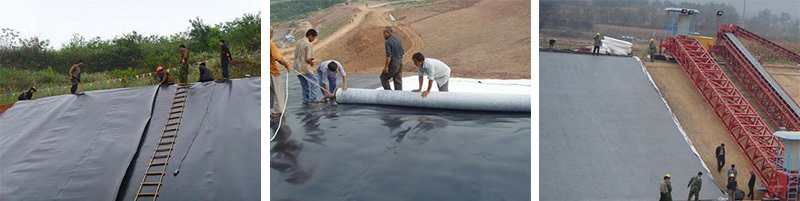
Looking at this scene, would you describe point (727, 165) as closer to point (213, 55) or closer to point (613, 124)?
point (613, 124)

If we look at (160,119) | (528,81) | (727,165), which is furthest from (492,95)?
(727,165)

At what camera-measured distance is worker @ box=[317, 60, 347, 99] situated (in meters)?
3.84

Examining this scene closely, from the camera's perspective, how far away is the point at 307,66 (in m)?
3.78

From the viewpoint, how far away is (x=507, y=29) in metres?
4.89

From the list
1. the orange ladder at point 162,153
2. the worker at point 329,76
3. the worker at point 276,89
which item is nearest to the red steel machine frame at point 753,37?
the worker at point 329,76

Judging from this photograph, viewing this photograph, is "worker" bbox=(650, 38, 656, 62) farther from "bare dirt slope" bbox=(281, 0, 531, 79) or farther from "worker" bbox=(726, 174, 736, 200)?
"bare dirt slope" bbox=(281, 0, 531, 79)

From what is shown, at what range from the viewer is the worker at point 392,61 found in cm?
378

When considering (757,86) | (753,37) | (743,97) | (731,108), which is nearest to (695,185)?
(731,108)

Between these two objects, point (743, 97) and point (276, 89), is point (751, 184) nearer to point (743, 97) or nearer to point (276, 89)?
point (743, 97)

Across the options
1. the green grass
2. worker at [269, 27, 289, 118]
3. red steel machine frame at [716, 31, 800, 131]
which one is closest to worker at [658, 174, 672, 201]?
red steel machine frame at [716, 31, 800, 131]

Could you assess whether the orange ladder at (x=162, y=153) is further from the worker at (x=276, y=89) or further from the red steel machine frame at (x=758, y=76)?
the red steel machine frame at (x=758, y=76)

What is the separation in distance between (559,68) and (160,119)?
355 centimetres

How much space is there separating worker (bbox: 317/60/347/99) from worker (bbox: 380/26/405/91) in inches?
A: 12.0

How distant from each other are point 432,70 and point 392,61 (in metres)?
0.32
